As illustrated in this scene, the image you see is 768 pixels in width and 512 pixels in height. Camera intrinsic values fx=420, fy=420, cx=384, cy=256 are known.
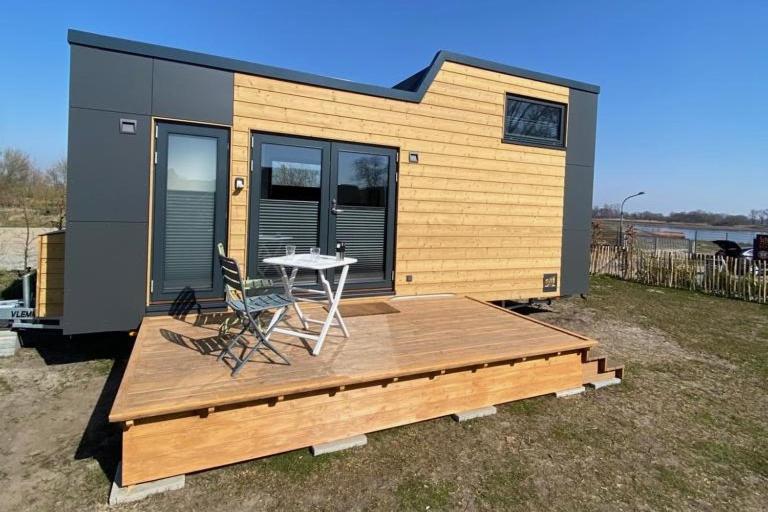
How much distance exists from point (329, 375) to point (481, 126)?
439cm

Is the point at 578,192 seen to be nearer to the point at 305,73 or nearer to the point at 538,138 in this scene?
the point at 538,138

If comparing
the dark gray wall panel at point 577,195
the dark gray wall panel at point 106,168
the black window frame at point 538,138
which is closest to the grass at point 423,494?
the dark gray wall panel at point 106,168

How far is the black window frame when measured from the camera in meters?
6.10

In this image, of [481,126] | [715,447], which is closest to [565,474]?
[715,447]

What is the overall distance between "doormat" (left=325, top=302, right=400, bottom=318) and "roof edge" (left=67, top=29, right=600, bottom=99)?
2.55m

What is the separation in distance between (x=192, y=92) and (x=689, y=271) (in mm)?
12535

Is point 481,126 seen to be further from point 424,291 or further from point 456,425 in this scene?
point 456,425

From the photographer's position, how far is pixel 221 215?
440cm

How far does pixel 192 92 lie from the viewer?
420cm

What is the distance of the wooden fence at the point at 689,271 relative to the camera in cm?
996

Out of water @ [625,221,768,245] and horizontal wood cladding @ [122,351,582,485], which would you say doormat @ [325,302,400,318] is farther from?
water @ [625,221,768,245]

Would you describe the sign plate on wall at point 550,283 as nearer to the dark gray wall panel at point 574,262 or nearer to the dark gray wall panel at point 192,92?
the dark gray wall panel at point 574,262

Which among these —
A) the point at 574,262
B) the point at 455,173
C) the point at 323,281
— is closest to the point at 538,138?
the point at 455,173

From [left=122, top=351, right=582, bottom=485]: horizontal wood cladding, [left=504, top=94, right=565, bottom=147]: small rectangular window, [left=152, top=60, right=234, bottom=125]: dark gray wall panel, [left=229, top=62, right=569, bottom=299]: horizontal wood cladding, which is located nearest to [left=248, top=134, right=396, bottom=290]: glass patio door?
[left=229, top=62, right=569, bottom=299]: horizontal wood cladding
